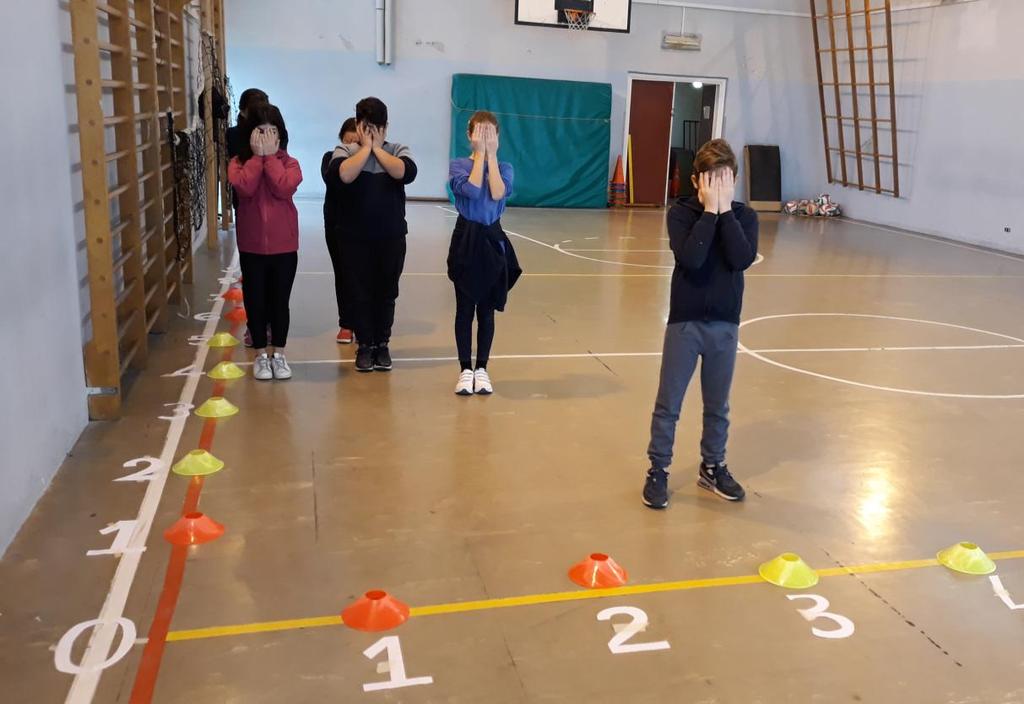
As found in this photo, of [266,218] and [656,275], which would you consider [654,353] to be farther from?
[656,275]

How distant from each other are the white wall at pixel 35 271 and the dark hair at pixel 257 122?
92 centimetres

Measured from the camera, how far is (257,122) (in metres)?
4.46

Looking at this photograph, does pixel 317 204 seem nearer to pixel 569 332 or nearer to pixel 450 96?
pixel 450 96

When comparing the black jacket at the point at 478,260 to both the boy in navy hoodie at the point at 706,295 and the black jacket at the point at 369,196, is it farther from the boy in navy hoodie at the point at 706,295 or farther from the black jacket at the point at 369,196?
the boy in navy hoodie at the point at 706,295

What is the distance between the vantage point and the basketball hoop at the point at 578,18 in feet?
44.4

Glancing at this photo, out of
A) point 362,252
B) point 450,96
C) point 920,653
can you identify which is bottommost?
point 920,653

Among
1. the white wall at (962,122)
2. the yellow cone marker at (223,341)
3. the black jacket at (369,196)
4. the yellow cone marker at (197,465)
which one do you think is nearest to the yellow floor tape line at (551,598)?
the yellow cone marker at (197,465)

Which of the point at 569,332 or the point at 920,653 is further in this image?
the point at 569,332

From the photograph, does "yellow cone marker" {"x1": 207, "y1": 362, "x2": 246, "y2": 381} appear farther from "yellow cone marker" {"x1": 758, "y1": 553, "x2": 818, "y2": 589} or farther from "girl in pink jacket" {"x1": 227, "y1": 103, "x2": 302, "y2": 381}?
"yellow cone marker" {"x1": 758, "y1": 553, "x2": 818, "y2": 589}

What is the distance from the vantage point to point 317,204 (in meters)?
13.1

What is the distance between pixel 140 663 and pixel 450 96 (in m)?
12.6

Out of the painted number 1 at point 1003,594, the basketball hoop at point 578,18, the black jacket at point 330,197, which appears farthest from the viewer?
the basketball hoop at point 578,18

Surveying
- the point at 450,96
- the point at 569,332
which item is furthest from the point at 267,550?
the point at 450,96

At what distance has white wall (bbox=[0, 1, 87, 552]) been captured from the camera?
2.99m
